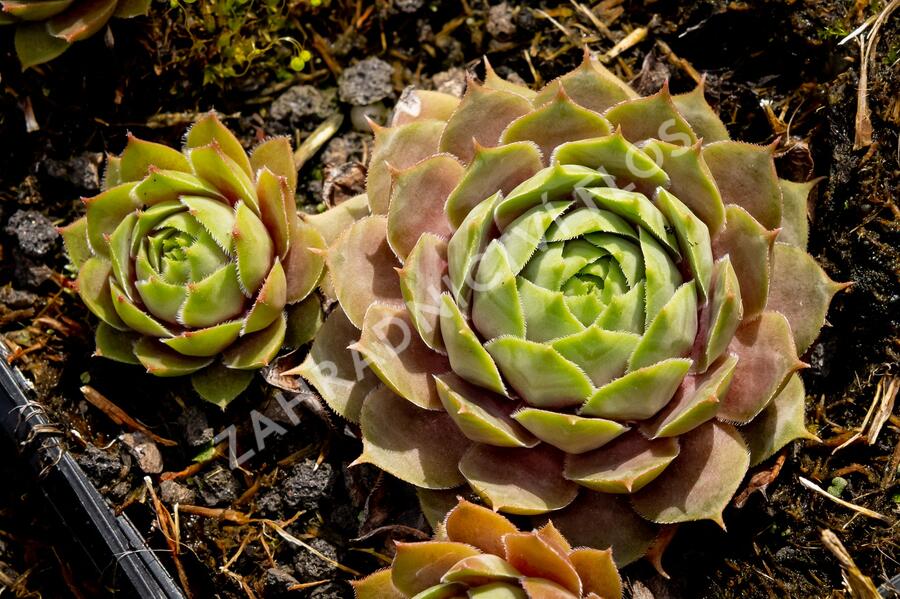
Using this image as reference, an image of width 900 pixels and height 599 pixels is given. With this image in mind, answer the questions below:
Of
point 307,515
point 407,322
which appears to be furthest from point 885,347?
point 307,515

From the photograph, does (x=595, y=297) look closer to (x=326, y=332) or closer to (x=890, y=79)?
(x=326, y=332)

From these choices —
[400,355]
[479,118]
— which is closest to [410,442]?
[400,355]

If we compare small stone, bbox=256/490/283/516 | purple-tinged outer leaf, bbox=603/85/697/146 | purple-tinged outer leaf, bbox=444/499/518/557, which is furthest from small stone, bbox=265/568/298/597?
purple-tinged outer leaf, bbox=603/85/697/146

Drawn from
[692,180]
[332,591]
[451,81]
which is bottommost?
[332,591]

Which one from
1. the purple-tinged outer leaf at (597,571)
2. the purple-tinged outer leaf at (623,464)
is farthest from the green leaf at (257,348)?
the purple-tinged outer leaf at (597,571)

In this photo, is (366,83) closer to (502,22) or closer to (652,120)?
(502,22)

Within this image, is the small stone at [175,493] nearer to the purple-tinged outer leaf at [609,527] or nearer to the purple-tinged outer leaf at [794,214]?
the purple-tinged outer leaf at [609,527]
